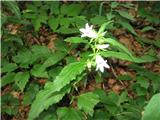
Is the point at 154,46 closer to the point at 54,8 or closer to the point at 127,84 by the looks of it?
the point at 127,84

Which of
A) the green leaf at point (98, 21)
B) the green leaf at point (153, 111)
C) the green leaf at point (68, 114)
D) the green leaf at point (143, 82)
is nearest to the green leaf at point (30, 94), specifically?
the green leaf at point (68, 114)

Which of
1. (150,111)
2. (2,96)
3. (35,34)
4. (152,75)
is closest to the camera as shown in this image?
(150,111)

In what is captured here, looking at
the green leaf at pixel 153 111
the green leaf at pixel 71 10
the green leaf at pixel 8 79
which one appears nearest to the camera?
the green leaf at pixel 153 111

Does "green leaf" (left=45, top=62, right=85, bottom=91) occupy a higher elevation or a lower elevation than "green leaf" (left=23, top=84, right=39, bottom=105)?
higher

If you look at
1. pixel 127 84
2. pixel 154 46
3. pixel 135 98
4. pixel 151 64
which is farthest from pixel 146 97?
pixel 154 46

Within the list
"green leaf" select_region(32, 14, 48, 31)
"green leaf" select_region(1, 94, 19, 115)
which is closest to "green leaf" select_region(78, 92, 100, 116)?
"green leaf" select_region(1, 94, 19, 115)

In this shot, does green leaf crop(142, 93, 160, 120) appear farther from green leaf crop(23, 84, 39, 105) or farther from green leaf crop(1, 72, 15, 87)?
green leaf crop(1, 72, 15, 87)

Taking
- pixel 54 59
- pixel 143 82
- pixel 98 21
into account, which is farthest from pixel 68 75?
pixel 98 21

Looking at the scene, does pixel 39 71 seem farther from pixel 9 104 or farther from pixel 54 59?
pixel 9 104

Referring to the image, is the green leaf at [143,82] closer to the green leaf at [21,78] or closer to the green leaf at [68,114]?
the green leaf at [68,114]
